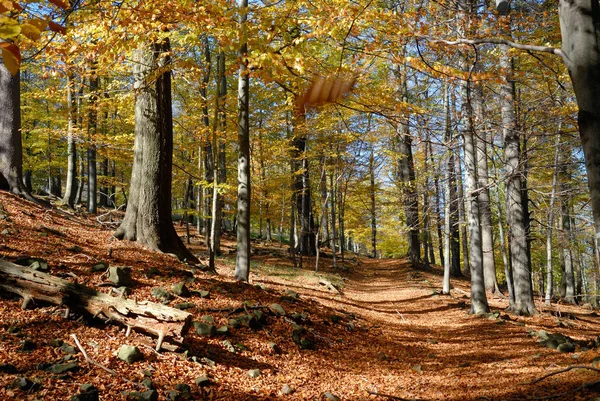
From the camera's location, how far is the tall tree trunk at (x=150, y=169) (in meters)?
7.66

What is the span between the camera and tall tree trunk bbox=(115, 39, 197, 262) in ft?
25.1

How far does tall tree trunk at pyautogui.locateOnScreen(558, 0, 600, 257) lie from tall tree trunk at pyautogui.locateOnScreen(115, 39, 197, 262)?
6945 millimetres

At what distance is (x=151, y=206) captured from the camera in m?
7.64

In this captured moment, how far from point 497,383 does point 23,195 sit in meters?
10.8

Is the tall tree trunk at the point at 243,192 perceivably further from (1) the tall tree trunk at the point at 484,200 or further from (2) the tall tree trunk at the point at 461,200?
(1) the tall tree trunk at the point at 484,200

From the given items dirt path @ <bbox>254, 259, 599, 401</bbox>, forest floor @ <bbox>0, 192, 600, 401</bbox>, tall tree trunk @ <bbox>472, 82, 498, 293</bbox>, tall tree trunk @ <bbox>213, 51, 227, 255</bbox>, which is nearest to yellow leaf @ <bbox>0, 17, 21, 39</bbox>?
forest floor @ <bbox>0, 192, 600, 401</bbox>

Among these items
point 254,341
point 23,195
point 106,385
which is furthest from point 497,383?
point 23,195

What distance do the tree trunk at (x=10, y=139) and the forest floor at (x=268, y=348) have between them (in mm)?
846

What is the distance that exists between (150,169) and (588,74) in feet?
23.6

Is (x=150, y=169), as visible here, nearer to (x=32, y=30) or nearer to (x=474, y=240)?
(x=32, y=30)

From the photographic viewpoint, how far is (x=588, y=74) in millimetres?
2721

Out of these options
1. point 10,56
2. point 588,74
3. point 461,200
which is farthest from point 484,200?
point 10,56

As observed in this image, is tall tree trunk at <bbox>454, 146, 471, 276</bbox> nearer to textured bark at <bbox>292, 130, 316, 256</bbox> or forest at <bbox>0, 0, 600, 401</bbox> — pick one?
forest at <bbox>0, 0, 600, 401</bbox>

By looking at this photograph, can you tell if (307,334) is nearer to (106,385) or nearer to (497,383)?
(497,383)
